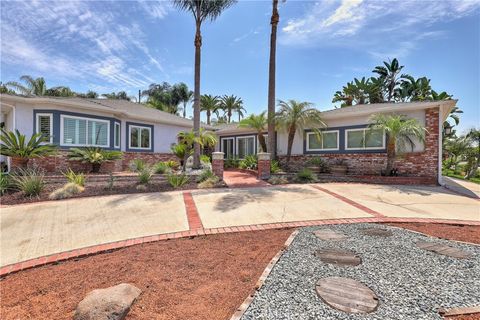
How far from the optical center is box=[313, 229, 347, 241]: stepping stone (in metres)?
4.30

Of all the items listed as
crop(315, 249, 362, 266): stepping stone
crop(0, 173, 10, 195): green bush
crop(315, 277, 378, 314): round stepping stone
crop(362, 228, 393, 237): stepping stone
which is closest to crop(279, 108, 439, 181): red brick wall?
crop(362, 228, 393, 237): stepping stone

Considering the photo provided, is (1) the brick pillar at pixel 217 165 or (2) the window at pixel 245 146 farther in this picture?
(2) the window at pixel 245 146

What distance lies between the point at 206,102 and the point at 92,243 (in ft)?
105

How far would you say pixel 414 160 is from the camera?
11609 millimetres

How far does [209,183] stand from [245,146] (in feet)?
32.2

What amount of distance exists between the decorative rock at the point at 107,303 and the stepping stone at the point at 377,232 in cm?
416

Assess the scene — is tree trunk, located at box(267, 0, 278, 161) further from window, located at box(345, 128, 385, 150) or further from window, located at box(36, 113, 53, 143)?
window, located at box(36, 113, 53, 143)

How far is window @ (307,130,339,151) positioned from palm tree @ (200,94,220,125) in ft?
73.8

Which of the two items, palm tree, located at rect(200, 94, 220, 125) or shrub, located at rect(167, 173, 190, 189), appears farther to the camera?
palm tree, located at rect(200, 94, 220, 125)

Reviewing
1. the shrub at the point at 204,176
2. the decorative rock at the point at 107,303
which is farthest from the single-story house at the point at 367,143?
the decorative rock at the point at 107,303

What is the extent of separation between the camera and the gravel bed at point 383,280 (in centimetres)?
229

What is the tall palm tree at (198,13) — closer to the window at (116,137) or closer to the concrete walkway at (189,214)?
the window at (116,137)

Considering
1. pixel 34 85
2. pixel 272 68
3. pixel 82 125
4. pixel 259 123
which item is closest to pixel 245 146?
pixel 259 123

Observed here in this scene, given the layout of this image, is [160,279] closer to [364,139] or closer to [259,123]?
[364,139]
